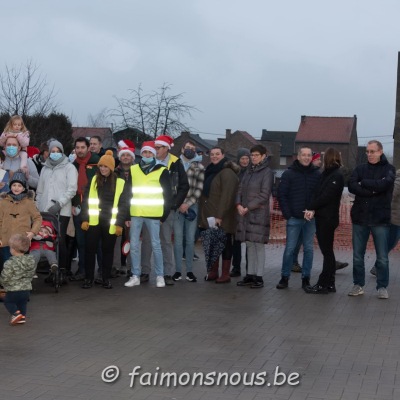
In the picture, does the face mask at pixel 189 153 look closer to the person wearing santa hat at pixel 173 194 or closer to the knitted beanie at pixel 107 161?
the person wearing santa hat at pixel 173 194

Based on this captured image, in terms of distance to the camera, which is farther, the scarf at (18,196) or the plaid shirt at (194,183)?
the plaid shirt at (194,183)

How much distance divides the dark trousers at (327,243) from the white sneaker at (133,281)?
8.68 ft

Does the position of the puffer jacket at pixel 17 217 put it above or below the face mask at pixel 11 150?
below

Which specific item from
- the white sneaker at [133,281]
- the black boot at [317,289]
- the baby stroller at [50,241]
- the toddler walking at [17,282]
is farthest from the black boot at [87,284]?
the black boot at [317,289]

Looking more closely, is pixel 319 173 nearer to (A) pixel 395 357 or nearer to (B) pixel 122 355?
Answer: (A) pixel 395 357

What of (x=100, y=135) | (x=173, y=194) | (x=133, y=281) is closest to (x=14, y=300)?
(x=133, y=281)

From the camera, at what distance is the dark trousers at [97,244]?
412 inches

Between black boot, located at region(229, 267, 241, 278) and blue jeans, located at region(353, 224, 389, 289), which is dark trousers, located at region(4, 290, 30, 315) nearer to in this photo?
black boot, located at region(229, 267, 241, 278)

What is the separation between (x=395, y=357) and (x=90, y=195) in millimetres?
5140

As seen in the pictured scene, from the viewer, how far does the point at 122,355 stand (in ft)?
22.9

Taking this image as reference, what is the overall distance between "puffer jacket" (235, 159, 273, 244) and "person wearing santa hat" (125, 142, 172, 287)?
3.65 feet

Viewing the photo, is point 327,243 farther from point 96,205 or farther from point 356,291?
point 96,205

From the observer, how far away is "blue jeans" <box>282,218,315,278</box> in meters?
10.6

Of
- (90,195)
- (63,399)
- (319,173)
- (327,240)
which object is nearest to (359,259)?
(327,240)
